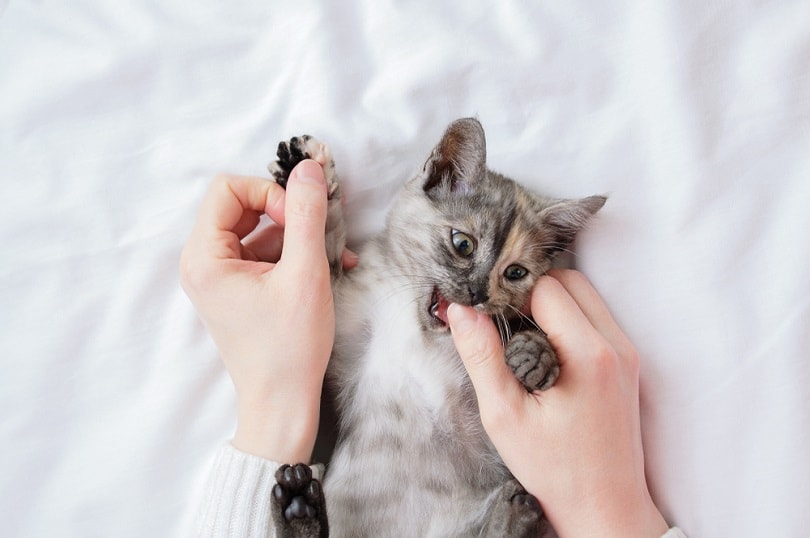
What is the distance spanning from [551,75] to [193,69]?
86cm

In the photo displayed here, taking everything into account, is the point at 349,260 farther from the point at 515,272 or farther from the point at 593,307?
the point at 593,307

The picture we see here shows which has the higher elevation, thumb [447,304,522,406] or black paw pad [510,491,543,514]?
thumb [447,304,522,406]

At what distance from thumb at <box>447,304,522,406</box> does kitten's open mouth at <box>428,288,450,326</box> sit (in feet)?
0.37

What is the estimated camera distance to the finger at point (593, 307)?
1407 millimetres

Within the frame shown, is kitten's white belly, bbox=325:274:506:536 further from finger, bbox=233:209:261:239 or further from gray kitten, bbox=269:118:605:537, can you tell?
finger, bbox=233:209:261:239

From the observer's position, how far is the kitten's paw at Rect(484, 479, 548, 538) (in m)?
1.34

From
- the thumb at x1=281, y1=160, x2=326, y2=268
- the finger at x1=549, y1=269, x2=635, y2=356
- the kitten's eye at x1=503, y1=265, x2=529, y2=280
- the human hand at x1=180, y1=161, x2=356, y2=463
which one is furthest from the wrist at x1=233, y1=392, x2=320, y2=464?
the finger at x1=549, y1=269, x2=635, y2=356

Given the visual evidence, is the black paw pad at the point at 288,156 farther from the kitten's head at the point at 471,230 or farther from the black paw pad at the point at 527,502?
the black paw pad at the point at 527,502

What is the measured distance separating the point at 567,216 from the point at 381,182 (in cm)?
45

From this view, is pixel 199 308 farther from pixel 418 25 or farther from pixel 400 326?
pixel 418 25

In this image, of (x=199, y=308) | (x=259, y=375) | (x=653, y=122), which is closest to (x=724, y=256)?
(x=653, y=122)

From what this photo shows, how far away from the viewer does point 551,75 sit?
1558 mm

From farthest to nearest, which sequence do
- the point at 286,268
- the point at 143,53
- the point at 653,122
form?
1. the point at 143,53
2. the point at 653,122
3. the point at 286,268

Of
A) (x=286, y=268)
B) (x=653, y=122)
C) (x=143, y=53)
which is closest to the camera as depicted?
(x=286, y=268)
